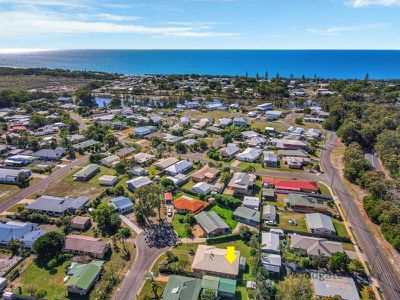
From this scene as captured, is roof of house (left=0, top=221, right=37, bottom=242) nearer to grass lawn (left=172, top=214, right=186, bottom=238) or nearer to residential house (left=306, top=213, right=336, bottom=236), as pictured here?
grass lawn (left=172, top=214, right=186, bottom=238)

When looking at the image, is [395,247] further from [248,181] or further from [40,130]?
[40,130]

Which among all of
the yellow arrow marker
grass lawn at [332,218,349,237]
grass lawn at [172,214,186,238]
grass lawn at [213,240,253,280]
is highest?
the yellow arrow marker

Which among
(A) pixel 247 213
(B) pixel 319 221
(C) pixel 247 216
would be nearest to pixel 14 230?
(C) pixel 247 216

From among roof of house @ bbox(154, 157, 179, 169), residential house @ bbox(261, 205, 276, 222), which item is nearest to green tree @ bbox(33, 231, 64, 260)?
roof of house @ bbox(154, 157, 179, 169)

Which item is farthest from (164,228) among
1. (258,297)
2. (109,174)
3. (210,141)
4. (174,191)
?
(210,141)

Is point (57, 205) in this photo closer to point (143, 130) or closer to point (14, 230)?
point (14, 230)

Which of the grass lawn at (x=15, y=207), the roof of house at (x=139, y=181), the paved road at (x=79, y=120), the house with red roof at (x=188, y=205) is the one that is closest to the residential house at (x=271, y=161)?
the house with red roof at (x=188, y=205)
